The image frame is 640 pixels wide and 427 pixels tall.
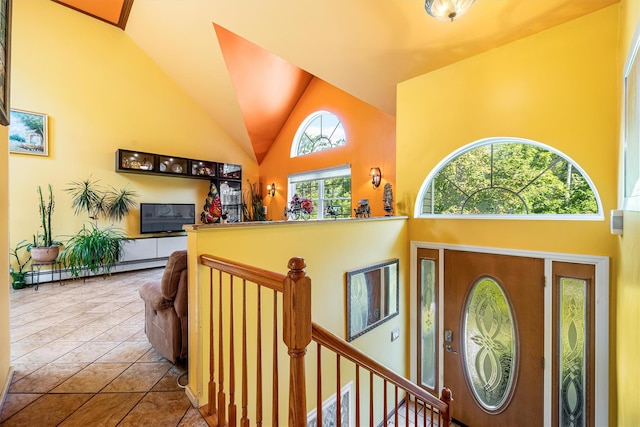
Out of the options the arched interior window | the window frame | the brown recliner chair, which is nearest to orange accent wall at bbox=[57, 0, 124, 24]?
the arched interior window

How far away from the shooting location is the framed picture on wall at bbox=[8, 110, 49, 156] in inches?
171

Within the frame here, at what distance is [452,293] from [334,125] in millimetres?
4321

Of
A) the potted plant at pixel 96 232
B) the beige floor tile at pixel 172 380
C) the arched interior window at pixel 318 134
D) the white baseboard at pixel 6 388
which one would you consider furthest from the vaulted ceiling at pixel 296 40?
→ the white baseboard at pixel 6 388

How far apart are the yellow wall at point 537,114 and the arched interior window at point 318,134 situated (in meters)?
2.66

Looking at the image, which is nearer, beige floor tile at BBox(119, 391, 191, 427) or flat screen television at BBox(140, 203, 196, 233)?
beige floor tile at BBox(119, 391, 191, 427)

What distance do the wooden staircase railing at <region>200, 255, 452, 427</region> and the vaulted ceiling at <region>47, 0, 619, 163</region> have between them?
9.90 feet

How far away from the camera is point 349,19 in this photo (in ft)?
9.93

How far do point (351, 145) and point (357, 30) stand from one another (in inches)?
106

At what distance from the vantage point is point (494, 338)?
2.94 meters

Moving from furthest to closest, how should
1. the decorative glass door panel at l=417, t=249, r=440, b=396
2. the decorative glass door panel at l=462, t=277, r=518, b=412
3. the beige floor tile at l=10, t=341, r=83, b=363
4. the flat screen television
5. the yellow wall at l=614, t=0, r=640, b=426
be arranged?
the flat screen television → the decorative glass door panel at l=417, t=249, r=440, b=396 → the decorative glass door panel at l=462, t=277, r=518, b=412 → the beige floor tile at l=10, t=341, r=83, b=363 → the yellow wall at l=614, t=0, r=640, b=426

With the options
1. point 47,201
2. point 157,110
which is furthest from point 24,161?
point 157,110

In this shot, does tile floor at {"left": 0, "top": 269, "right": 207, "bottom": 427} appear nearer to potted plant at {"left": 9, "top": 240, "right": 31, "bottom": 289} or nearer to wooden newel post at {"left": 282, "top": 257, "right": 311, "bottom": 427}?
wooden newel post at {"left": 282, "top": 257, "right": 311, "bottom": 427}

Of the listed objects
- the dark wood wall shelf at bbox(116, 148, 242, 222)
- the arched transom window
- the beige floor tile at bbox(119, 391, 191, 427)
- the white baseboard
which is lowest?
the beige floor tile at bbox(119, 391, 191, 427)

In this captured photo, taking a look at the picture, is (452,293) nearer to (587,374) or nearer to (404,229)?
(404,229)
